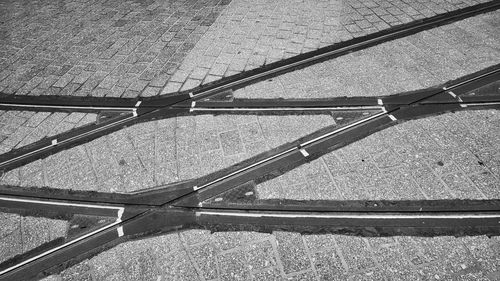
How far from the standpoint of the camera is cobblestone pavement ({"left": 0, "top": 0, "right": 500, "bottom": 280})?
8.71 ft

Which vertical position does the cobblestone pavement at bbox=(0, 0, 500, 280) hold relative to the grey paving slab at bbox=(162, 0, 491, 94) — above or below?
below

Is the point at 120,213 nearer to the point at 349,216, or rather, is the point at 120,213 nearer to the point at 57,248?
the point at 57,248

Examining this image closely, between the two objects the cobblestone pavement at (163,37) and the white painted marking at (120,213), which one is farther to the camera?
the cobblestone pavement at (163,37)

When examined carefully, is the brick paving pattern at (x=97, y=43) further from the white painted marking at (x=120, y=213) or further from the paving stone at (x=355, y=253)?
the paving stone at (x=355, y=253)

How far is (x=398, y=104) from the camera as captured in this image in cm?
403

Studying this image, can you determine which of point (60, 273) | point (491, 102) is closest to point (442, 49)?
point (491, 102)

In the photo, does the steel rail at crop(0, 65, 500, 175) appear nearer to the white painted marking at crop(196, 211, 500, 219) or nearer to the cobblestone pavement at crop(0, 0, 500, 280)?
the cobblestone pavement at crop(0, 0, 500, 280)

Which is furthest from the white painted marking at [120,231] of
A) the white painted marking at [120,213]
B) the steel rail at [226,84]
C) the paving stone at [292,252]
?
→ the steel rail at [226,84]

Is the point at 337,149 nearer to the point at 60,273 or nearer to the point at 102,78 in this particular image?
the point at 60,273

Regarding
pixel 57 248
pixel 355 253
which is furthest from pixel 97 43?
pixel 355 253

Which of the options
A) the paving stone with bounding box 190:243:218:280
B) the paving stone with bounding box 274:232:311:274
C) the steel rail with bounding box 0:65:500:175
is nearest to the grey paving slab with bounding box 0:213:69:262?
the steel rail with bounding box 0:65:500:175

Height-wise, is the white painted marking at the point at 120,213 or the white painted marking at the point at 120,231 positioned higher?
the white painted marking at the point at 120,213

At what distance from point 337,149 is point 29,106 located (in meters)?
4.66

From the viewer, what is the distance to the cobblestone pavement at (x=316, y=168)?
2654 millimetres
